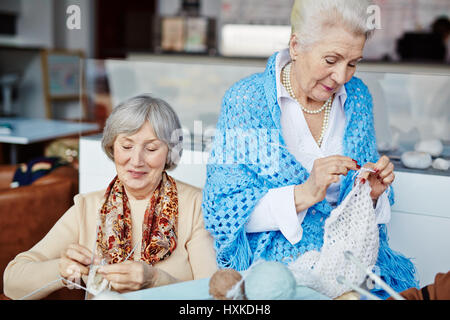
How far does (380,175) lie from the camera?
4.39 ft

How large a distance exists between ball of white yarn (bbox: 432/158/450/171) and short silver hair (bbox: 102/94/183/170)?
0.89m

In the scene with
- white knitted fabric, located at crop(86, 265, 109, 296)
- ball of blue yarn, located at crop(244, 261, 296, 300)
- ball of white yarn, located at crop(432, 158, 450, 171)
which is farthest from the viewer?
ball of white yarn, located at crop(432, 158, 450, 171)

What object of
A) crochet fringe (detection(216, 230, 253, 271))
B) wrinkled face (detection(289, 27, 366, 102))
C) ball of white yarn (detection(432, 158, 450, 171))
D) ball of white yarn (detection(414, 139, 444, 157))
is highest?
wrinkled face (detection(289, 27, 366, 102))

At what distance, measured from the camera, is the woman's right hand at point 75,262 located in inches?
48.2

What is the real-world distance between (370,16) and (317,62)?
6.5 inches

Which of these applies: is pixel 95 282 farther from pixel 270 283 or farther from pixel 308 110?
pixel 308 110

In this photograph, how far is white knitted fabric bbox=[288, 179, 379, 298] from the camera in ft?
4.14

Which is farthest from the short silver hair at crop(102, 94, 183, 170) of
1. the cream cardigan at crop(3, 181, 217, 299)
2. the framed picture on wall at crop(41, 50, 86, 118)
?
the framed picture on wall at crop(41, 50, 86, 118)

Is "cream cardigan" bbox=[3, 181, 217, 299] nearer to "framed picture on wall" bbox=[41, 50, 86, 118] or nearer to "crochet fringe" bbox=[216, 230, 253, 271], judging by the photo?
"crochet fringe" bbox=[216, 230, 253, 271]

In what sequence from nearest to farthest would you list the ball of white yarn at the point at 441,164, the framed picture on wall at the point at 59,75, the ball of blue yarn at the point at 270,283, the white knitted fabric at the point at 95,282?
the ball of blue yarn at the point at 270,283
the white knitted fabric at the point at 95,282
the ball of white yarn at the point at 441,164
the framed picture on wall at the point at 59,75

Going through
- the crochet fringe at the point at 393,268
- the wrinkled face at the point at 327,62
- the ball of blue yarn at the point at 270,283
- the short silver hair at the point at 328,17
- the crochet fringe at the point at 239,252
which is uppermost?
the short silver hair at the point at 328,17

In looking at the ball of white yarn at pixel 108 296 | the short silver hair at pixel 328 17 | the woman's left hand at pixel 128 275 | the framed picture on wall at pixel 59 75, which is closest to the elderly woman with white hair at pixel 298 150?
the short silver hair at pixel 328 17

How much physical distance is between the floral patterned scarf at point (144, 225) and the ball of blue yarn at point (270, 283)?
1.08 feet

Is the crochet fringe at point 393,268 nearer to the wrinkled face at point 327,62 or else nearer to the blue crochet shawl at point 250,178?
the blue crochet shawl at point 250,178
